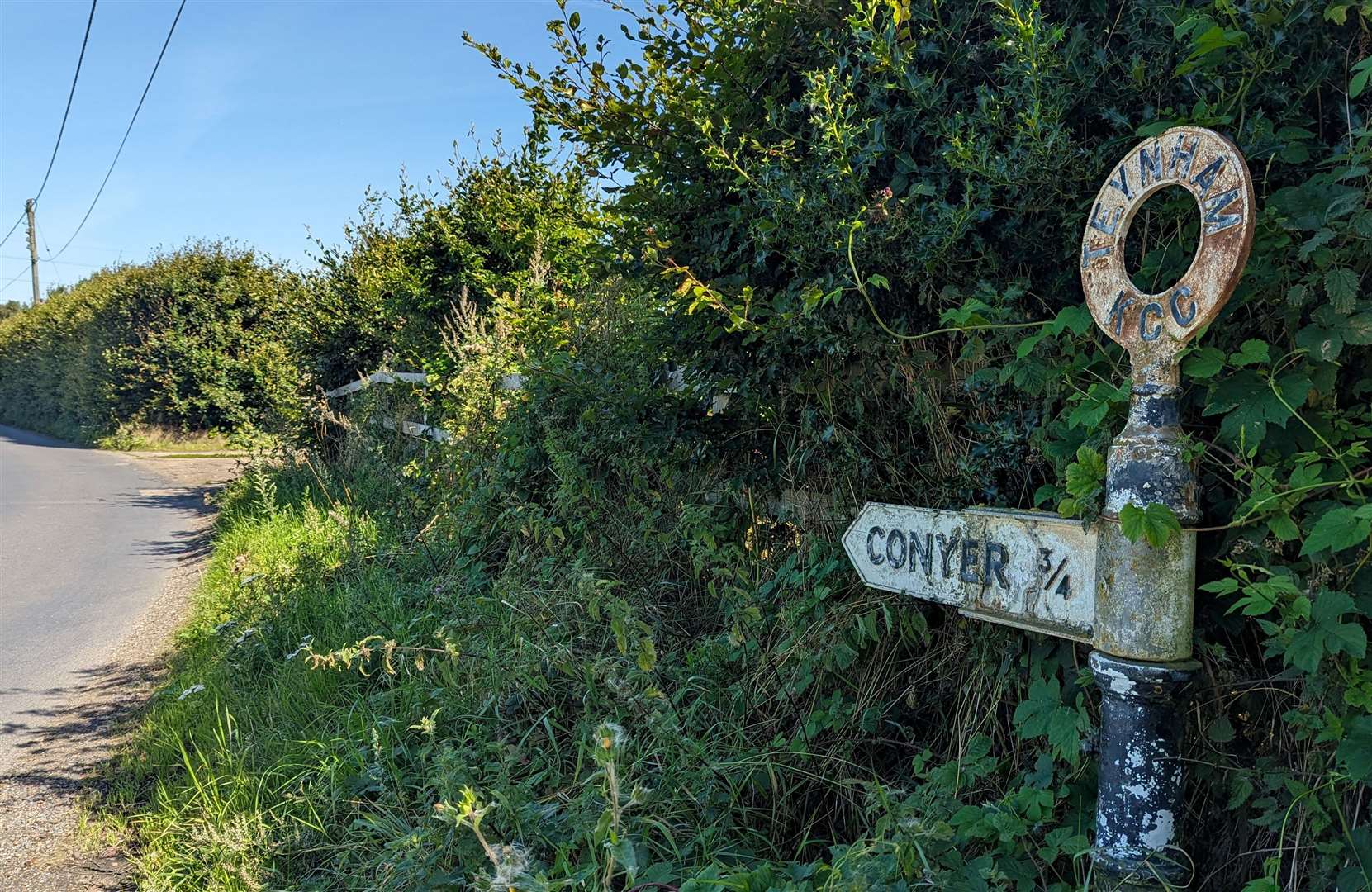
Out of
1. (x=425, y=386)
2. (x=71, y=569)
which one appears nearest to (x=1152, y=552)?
(x=425, y=386)

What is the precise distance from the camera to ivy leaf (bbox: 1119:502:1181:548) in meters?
1.66

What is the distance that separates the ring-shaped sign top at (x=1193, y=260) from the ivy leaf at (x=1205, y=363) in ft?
0.25

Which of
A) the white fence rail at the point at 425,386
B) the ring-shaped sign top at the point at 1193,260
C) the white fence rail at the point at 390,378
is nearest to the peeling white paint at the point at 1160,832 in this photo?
the ring-shaped sign top at the point at 1193,260

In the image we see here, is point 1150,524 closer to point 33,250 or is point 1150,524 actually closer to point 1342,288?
point 1342,288

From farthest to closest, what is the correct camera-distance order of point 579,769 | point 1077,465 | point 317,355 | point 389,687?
point 317,355 < point 389,687 < point 579,769 < point 1077,465

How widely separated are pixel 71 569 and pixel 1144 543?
29.0ft

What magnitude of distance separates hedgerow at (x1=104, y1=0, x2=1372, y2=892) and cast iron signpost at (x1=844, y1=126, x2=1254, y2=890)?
0.32ft

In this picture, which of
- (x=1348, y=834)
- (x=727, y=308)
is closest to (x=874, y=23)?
(x=727, y=308)

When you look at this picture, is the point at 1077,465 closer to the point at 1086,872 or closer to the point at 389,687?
the point at 1086,872

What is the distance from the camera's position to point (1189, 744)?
197cm

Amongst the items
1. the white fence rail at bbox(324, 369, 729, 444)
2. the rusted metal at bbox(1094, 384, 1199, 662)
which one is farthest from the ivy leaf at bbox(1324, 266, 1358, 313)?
the white fence rail at bbox(324, 369, 729, 444)

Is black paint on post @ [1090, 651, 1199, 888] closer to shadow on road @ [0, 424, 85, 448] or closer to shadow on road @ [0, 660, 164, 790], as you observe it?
shadow on road @ [0, 660, 164, 790]

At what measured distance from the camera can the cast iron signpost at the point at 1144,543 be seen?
166 cm

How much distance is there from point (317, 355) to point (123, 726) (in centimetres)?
692
